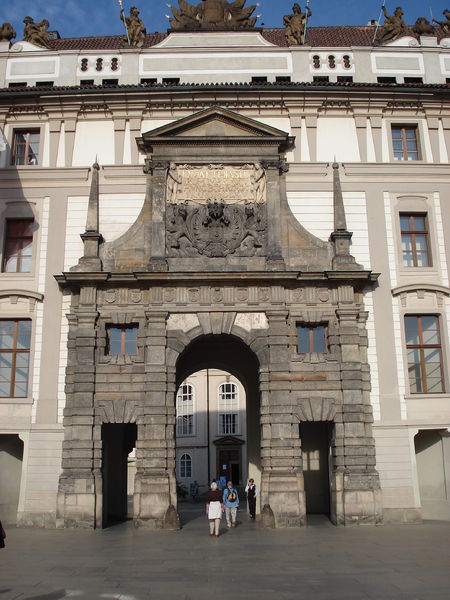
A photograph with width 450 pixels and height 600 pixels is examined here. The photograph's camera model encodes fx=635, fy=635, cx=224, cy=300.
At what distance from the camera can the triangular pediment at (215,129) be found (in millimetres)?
24156

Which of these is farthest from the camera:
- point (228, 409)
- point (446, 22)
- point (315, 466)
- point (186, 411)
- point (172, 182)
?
point (186, 411)

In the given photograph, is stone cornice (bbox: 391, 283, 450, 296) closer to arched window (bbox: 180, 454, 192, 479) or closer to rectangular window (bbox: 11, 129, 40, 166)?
rectangular window (bbox: 11, 129, 40, 166)

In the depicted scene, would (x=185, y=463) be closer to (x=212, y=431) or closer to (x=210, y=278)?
(x=212, y=431)

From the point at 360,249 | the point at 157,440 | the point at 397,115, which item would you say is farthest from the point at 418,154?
the point at 157,440

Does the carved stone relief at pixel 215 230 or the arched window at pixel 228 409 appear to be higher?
the carved stone relief at pixel 215 230

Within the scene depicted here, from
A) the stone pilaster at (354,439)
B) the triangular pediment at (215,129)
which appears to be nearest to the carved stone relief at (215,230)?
the triangular pediment at (215,129)

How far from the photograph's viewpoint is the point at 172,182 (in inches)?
950

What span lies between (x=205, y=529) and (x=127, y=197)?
12392 millimetres

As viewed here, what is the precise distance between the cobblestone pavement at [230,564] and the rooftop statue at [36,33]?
1999cm

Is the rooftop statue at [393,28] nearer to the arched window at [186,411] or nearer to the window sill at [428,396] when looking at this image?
the window sill at [428,396]

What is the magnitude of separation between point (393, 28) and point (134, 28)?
11.3 metres

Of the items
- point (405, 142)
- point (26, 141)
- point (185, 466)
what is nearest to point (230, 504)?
point (405, 142)

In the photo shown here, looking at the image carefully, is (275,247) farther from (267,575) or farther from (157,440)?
(267,575)

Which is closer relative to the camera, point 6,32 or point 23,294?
point 23,294
